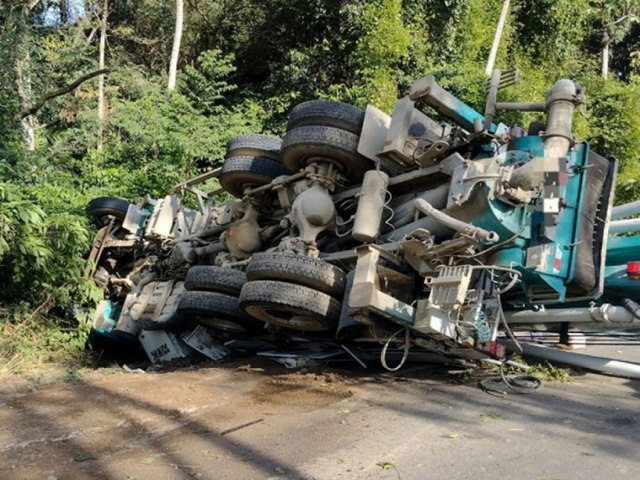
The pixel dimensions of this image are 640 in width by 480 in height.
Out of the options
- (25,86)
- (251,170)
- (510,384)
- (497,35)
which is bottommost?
(510,384)

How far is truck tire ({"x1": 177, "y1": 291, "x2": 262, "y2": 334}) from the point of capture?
4793 millimetres

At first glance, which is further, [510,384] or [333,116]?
[333,116]

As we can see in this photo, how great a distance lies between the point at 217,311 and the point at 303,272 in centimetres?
98

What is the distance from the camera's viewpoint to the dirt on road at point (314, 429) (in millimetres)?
2629

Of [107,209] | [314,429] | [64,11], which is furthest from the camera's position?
[64,11]

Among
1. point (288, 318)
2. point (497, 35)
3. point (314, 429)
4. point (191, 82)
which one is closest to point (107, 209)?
point (288, 318)

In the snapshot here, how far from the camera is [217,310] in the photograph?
4781mm

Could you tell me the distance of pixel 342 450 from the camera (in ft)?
9.43

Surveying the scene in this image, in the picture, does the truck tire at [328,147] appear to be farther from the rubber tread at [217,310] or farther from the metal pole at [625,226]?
the metal pole at [625,226]

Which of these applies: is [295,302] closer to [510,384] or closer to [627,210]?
[510,384]

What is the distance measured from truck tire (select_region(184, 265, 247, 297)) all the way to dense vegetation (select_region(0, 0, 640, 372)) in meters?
1.44

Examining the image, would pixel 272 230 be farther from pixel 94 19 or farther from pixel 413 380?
pixel 94 19

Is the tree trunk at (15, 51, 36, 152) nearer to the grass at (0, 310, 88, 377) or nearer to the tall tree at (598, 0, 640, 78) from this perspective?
the grass at (0, 310, 88, 377)

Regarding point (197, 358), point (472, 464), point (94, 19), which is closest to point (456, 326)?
point (472, 464)
